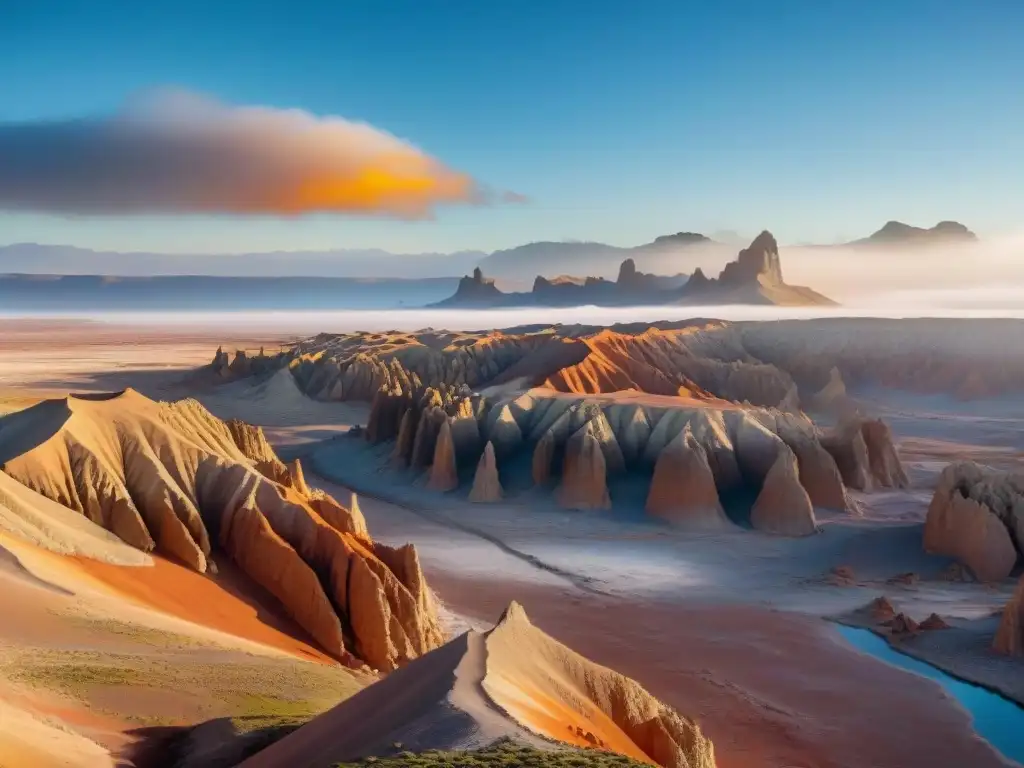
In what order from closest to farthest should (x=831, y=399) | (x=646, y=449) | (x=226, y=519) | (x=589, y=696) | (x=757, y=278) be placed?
(x=589, y=696) → (x=226, y=519) → (x=646, y=449) → (x=831, y=399) → (x=757, y=278)

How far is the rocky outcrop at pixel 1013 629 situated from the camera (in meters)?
23.4

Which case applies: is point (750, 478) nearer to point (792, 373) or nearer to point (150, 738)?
point (150, 738)

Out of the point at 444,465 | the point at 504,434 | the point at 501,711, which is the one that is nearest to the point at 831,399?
the point at 504,434

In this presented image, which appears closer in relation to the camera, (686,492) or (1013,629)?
(1013,629)

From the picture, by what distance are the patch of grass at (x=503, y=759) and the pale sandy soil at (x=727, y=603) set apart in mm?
5837

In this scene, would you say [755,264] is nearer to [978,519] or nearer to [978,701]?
[978,519]

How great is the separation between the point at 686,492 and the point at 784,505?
4102 mm

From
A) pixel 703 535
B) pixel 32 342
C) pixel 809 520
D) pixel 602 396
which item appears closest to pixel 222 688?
pixel 703 535

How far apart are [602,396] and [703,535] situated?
1398 centimetres

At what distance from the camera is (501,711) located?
10.6 meters

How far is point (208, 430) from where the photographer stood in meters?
26.7

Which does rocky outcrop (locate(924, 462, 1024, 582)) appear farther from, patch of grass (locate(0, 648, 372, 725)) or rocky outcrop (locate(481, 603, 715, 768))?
patch of grass (locate(0, 648, 372, 725))

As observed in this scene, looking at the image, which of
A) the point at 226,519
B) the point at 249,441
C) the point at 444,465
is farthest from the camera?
the point at 444,465

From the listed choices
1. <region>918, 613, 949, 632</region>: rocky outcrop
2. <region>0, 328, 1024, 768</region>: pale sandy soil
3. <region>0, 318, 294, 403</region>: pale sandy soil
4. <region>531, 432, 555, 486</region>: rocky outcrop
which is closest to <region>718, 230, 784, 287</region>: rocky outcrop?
<region>0, 318, 294, 403</region>: pale sandy soil
